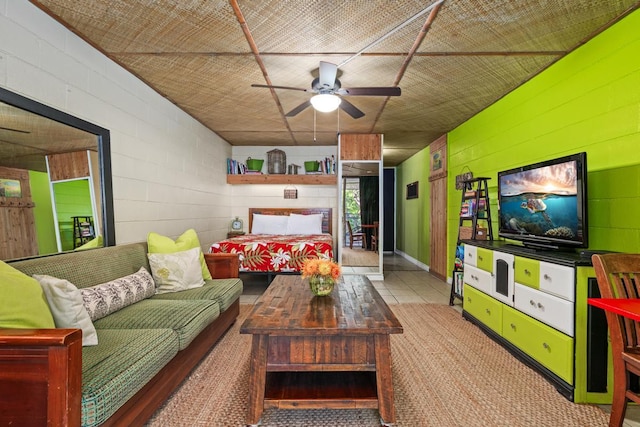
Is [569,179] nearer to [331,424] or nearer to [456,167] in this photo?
[331,424]

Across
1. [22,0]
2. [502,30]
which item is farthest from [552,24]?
[22,0]

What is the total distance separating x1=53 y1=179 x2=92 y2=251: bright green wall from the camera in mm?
2193

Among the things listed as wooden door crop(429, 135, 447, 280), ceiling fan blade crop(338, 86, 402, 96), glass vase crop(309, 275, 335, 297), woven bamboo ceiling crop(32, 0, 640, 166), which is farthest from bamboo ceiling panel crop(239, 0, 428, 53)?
wooden door crop(429, 135, 447, 280)

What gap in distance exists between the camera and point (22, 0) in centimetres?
194

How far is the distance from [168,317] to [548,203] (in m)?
2.95

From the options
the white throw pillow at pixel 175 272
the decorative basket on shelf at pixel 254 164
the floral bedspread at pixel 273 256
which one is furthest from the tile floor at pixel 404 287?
the decorative basket on shelf at pixel 254 164

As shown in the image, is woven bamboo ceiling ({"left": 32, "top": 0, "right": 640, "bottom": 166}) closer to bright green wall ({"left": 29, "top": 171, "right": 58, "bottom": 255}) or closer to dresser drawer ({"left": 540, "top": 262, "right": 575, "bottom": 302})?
bright green wall ({"left": 29, "top": 171, "right": 58, "bottom": 255})

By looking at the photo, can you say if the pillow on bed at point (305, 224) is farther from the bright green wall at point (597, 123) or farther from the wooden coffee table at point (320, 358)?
the wooden coffee table at point (320, 358)

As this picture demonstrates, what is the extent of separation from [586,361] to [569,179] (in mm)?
1212

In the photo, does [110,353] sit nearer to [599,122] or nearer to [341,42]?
[341,42]

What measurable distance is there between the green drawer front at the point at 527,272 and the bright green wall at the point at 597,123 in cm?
51

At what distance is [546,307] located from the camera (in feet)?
7.05

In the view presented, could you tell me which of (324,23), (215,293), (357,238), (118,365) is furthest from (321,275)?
(357,238)

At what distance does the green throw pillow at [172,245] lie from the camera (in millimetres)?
2799
